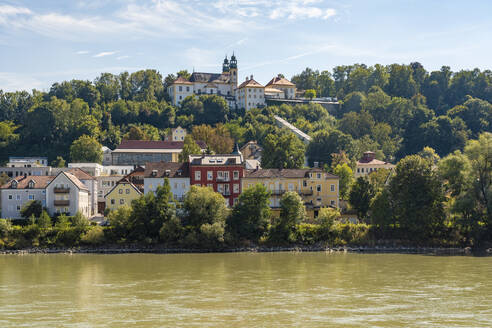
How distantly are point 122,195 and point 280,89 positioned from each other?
74.6m

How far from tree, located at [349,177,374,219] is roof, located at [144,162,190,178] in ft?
53.6

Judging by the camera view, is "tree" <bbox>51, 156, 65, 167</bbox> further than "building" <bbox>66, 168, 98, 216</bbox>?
Yes

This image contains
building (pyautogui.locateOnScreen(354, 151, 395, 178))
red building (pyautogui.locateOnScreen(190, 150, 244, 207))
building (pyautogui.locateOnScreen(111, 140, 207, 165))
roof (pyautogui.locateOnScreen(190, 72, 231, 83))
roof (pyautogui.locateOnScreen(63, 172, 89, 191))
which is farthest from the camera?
roof (pyautogui.locateOnScreen(190, 72, 231, 83))

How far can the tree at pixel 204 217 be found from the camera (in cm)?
5284

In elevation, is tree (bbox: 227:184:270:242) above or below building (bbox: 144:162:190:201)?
below

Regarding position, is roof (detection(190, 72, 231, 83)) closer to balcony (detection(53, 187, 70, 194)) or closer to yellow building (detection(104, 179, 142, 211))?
yellow building (detection(104, 179, 142, 211))

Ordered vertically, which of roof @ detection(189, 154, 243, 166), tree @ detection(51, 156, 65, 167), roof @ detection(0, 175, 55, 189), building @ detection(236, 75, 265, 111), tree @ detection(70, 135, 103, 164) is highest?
building @ detection(236, 75, 265, 111)

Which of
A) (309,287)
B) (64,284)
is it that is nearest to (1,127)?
(64,284)

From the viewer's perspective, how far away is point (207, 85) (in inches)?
4995

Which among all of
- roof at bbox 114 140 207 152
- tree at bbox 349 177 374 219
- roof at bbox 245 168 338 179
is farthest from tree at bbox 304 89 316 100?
tree at bbox 349 177 374 219

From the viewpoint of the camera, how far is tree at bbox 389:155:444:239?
5356cm

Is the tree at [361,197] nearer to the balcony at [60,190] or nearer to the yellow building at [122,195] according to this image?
the yellow building at [122,195]

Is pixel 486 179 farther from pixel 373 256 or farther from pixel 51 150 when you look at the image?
pixel 51 150

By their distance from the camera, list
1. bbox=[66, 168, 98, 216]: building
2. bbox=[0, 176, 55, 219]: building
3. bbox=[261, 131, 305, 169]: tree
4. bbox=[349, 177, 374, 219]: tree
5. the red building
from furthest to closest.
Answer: bbox=[261, 131, 305, 169]: tree < bbox=[66, 168, 98, 216]: building < the red building < bbox=[0, 176, 55, 219]: building < bbox=[349, 177, 374, 219]: tree
